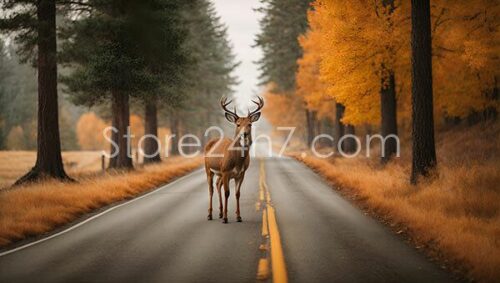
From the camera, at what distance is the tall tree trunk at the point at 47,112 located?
619 inches

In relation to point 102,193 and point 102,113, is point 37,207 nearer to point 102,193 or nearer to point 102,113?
point 102,193

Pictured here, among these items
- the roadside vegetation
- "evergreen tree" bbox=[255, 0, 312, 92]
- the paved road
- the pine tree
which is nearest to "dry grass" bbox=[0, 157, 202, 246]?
the paved road

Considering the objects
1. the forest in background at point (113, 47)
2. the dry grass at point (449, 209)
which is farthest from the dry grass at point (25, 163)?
the dry grass at point (449, 209)

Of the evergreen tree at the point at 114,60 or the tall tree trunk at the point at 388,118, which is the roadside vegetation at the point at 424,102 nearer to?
the tall tree trunk at the point at 388,118

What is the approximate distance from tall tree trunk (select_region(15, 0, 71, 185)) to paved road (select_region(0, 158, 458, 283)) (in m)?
6.10

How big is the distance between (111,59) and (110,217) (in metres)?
9.82

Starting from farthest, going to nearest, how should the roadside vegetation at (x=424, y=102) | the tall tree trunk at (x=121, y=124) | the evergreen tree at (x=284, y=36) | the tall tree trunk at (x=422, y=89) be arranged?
the evergreen tree at (x=284, y=36), the tall tree trunk at (x=121, y=124), the tall tree trunk at (x=422, y=89), the roadside vegetation at (x=424, y=102)

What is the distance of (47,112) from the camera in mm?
16141

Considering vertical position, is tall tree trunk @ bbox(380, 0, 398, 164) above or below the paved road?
above

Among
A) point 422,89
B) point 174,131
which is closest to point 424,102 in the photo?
point 422,89

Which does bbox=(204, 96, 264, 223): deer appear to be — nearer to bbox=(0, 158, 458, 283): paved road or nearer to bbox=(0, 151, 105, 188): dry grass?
bbox=(0, 158, 458, 283): paved road

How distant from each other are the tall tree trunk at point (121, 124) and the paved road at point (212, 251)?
383 inches

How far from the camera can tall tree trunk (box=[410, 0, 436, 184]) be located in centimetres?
1245

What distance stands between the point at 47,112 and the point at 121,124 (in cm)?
484
